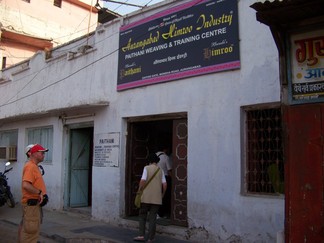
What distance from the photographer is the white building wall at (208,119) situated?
6531 mm

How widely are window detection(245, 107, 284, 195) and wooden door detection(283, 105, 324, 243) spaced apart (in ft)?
5.64

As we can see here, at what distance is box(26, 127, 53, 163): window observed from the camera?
12122mm

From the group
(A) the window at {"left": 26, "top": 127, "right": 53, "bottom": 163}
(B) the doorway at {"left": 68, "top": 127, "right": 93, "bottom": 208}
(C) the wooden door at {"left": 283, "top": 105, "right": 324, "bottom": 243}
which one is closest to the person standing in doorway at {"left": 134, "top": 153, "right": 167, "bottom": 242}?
(C) the wooden door at {"left": 283, "top": 105, "right": 324, "bottom": 243}

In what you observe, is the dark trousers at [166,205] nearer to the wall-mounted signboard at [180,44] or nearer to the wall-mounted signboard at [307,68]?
the wall-mounted signboard at [180,44]

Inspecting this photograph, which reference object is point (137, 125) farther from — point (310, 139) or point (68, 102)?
point (310, 139)

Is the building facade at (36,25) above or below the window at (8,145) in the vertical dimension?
above

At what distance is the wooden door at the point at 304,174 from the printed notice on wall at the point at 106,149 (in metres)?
5.18

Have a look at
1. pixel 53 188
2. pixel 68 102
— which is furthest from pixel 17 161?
pixel 68 102

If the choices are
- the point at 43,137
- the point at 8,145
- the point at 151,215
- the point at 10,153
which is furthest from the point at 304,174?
the point at 8,145

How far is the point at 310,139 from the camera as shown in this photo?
4555mm

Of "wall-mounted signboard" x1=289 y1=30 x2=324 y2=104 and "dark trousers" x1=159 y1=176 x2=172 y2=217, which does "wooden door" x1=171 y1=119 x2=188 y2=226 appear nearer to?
"dark trousers" x1=159 y1=176 x2=172 y2=217

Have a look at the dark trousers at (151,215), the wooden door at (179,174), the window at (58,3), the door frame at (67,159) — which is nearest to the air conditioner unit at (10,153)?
the door frame at (67,159)

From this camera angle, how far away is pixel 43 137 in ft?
41.2

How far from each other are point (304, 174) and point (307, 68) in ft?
3.96
